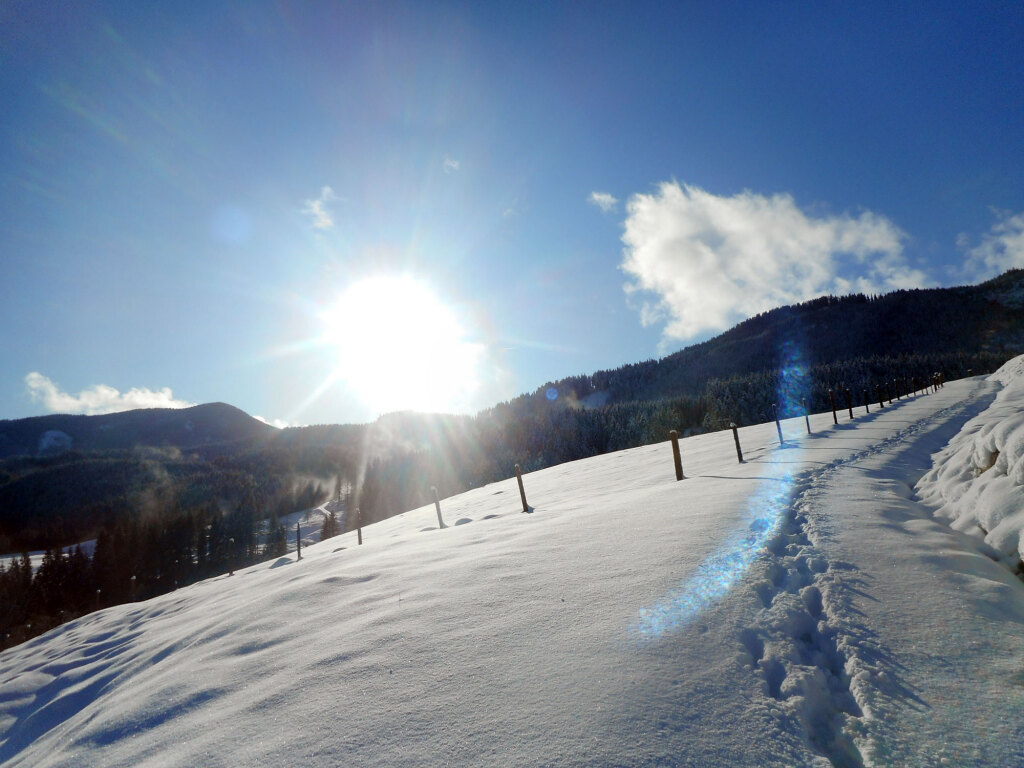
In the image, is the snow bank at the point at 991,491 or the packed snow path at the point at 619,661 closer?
the packed snow path at the point at 619,661

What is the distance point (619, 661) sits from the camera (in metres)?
2.78

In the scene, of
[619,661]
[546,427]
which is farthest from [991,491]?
[546,427]

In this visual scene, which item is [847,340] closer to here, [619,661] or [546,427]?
[546,427]

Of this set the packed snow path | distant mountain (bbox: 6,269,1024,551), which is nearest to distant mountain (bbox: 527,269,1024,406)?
distant mountain (bbox: 6,269,1024,551)

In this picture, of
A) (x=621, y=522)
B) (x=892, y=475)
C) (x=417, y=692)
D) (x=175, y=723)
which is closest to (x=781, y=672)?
(x=417, y=692)

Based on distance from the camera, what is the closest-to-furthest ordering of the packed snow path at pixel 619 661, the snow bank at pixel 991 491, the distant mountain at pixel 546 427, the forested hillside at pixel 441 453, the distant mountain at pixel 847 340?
the packed snow path at pixel 619 661 < the snow bank at pixel 991 491 < the forested hillside at pixel 441 453 < the distant mountain at pixel 546 427 < the distant mountain at pixel 847 340

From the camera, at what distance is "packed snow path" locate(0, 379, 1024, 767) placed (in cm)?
222

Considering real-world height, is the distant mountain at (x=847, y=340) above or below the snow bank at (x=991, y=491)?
above

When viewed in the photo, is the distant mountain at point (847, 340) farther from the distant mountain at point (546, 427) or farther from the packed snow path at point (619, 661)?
the packed snow path at point (619, 661)

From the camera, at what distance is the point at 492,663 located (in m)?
2.98

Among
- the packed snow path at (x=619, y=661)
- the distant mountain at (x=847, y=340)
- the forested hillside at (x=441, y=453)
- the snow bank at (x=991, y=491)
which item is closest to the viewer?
the packed snow path at (x=619, y=661)

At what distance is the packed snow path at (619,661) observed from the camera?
222 centimetres

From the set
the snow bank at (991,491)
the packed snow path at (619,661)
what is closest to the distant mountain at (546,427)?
the snow bank at (991,491)

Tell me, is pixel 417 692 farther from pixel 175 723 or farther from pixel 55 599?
pixel 55 599
